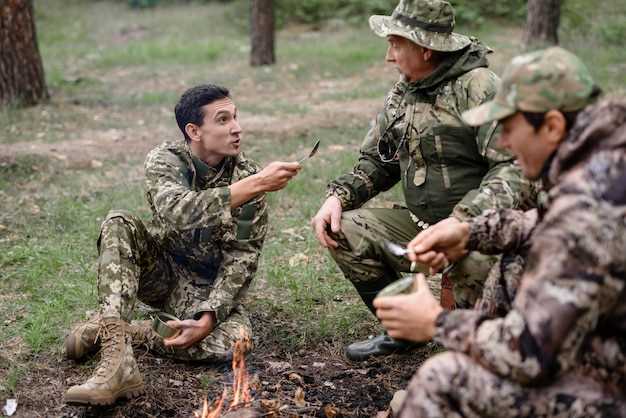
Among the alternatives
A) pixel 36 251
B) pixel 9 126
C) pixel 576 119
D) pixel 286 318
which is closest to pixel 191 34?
pixel 9 126

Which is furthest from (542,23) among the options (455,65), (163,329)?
(163,329)

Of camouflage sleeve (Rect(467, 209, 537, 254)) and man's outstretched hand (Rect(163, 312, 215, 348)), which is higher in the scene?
camouflage sleeve (Rect(467, 209, 537, 254))

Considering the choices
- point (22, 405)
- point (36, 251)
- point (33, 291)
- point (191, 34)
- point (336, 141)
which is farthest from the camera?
point (191, 34)

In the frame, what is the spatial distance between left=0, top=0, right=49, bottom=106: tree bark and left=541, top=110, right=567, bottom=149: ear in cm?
875

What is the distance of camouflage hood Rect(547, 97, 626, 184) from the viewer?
98.9 inches

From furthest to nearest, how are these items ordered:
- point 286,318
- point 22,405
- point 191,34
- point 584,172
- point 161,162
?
point 191,34 → point 286,318 → point 161,162 → point 22,405 → point 584,172

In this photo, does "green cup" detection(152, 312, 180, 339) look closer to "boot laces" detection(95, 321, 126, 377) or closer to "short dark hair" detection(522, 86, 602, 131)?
"boot laces" detection(95, 321, 126, 377)

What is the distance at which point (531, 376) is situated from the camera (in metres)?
2.48

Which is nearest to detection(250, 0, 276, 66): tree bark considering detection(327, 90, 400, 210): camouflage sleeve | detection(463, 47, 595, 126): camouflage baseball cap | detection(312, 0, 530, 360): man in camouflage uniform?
detection(327, 90, 400, 210): camouflage sleeve

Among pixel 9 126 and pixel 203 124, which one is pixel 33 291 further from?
pixel 9 126

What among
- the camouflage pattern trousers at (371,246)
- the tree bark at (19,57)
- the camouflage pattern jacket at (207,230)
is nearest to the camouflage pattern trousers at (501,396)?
the camouflage pattern trousers at (371,246)

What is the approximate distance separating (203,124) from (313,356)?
148 centimetres

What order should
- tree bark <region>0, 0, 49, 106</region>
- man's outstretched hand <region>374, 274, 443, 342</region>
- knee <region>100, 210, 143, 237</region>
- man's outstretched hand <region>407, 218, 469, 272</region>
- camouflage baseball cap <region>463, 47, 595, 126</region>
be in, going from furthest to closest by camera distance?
1. tree bark <region>0, 0, 49, 106</region>
2. knee <region>100, 210, 143, 237</region>
3. man's outstretched hand <region>407, 218, 469, 272</region>
4. man's outstretched hand <region>374, 274, 443, 342</region>
5. camouflage baseball cap <region>463, 47, 595, 126</region>

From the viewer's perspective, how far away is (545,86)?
103 inches
